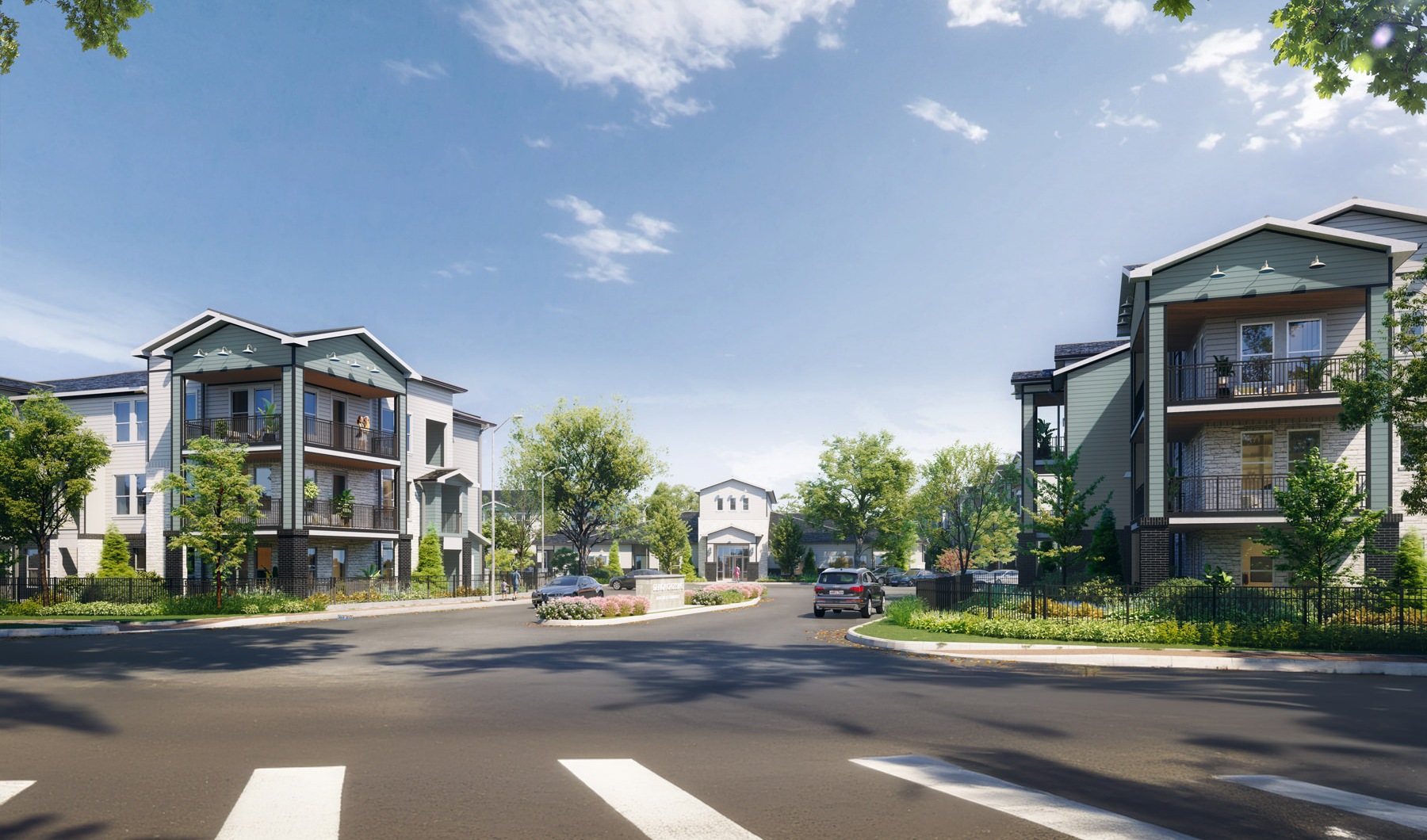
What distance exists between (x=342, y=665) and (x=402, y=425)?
3037 cm

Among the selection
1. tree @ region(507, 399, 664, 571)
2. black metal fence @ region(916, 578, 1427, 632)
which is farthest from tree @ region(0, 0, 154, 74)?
tree @ region(507, 399, 664, 571)

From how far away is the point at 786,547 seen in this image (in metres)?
79.9

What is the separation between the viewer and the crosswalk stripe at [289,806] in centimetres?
561

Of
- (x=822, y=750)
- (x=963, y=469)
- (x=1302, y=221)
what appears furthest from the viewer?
(x=963, y=469)

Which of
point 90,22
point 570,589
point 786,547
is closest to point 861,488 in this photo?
point 786,547

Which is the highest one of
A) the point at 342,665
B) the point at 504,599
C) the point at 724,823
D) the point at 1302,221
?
the point at 1302,221

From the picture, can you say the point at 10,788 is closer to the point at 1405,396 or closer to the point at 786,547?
the point at 1405,396

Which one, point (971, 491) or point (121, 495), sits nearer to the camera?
point (121, 495)

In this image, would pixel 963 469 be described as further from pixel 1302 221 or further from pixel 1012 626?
pixel 1012 626

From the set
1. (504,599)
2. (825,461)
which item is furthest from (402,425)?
(825,461)

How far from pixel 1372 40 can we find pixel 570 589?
3623 centimetres

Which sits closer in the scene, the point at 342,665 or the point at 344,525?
the point at 342,665

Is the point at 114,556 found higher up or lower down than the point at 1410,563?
lower down

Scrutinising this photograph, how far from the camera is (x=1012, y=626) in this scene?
22000mm
